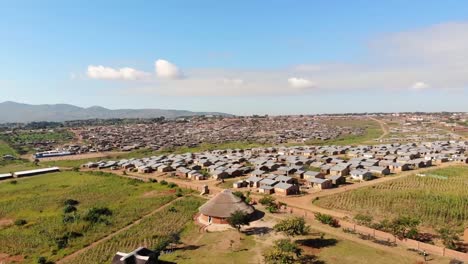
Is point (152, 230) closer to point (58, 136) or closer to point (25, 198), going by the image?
point (25, 198)

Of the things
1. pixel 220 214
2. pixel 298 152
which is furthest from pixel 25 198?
pixel 298 152

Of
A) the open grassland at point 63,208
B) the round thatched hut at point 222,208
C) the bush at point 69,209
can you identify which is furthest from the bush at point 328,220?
the bush at point 69,209

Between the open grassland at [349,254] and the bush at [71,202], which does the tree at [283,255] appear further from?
the bush at [71,202]

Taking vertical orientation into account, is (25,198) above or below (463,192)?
below

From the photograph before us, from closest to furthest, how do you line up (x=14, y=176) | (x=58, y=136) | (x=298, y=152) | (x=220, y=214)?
(x=220, y=214), (x=14, y=176), (x=298, y=152), (x=58, y=136)

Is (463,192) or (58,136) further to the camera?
(58,136)

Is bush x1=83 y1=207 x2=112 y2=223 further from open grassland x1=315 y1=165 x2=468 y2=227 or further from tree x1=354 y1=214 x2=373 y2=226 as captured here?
tree x1=354 y1=214 x2=373 y2=226
